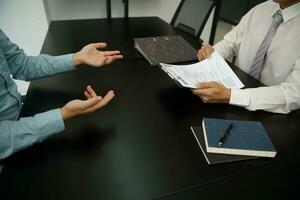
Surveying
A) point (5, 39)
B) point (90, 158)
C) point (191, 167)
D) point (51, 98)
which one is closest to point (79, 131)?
point (90, 158)

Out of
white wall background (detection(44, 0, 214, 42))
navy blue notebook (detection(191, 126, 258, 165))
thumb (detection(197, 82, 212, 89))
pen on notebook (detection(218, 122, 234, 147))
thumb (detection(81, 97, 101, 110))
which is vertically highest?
thumb (detection(81, 97, 101, 110))

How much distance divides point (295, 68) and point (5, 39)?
126 centimetres

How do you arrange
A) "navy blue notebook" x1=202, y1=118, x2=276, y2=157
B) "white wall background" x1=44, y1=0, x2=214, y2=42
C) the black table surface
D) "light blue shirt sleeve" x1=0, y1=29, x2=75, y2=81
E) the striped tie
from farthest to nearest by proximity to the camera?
"white wall background" x1=44, y1=0, x2=214, y2=42
the striped tie
"light blue shirt sleeve" x1=0, y1=29, x2=75, y2=81
"navy blue notebook" x1=202, y1=118, x2=276, y2=157
the black table surface

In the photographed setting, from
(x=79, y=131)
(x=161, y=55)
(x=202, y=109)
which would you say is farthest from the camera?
(x=161, y=55)

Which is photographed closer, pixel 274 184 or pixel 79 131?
pixel 274 184

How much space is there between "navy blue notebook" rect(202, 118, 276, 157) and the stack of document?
0.22m

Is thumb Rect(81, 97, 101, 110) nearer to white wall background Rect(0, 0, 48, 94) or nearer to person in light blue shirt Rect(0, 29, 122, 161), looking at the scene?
person in light blue shirt Rect(0, 29, 122, 161)

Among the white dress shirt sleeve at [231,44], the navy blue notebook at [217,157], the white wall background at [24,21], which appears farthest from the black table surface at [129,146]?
the white wall background at [24,21]

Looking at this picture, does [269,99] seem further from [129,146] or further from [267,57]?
[129,146]

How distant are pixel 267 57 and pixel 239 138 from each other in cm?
66

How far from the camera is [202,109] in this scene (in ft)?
3.14

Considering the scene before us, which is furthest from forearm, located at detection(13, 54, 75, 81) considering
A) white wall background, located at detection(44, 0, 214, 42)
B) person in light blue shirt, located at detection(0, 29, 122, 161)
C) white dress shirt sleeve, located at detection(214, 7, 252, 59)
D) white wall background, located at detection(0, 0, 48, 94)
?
white wall background, located at detection(44, 0, 214, 42)

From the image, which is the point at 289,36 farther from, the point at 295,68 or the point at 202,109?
the point at 202,109

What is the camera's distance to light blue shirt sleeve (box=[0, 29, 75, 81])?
1088 mm
